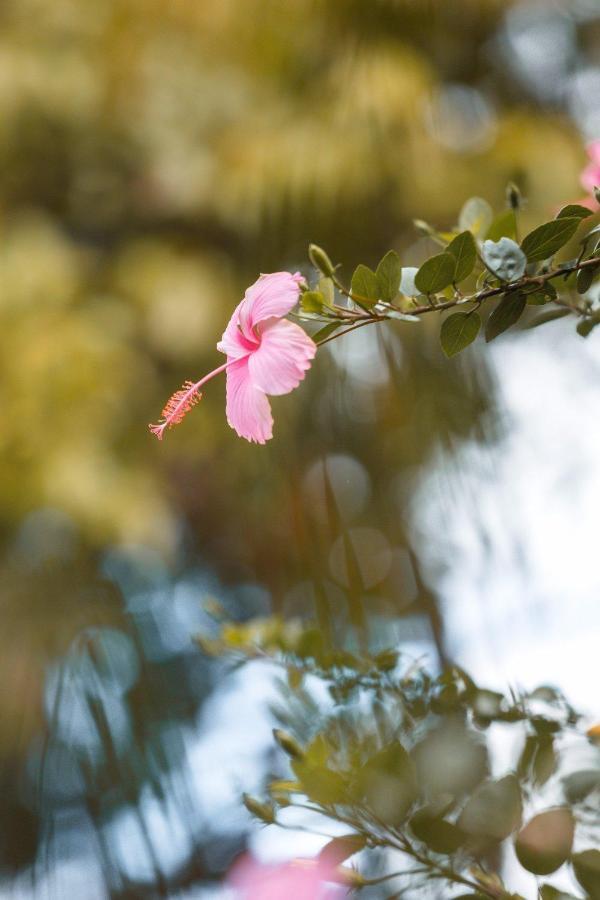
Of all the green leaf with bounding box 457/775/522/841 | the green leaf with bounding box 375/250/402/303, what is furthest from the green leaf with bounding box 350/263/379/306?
the green leaf with bounding box 457/775/522/841

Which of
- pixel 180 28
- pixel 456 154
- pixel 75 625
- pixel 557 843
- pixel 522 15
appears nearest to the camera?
pixel 557 843

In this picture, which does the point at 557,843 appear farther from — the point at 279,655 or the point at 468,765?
the point at 279,655

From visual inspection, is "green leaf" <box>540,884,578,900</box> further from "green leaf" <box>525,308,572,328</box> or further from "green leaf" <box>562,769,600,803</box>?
"green leaf" <box>525,308,572,328</box>

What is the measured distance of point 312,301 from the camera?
0.18 metres

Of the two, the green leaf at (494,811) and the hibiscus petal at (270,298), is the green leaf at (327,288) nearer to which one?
the hibiscus petal at (270,298)

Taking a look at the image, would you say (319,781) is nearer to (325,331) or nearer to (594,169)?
(325,331)

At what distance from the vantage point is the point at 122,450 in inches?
51.5

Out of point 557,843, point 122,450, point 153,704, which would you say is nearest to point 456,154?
point 122,450

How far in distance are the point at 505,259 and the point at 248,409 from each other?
63 mm

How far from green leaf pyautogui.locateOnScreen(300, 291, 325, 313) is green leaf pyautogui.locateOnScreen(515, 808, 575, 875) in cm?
12

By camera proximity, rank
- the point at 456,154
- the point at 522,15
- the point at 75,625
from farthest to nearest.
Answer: the point at 456,154, the point at 522,15, the point at 75,625

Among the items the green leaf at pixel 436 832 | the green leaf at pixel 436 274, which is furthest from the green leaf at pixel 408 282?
the green leaf at pixel 436 832

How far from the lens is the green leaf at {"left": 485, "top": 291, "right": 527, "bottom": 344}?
0.60 feet

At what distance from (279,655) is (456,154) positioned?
2.67 ft
